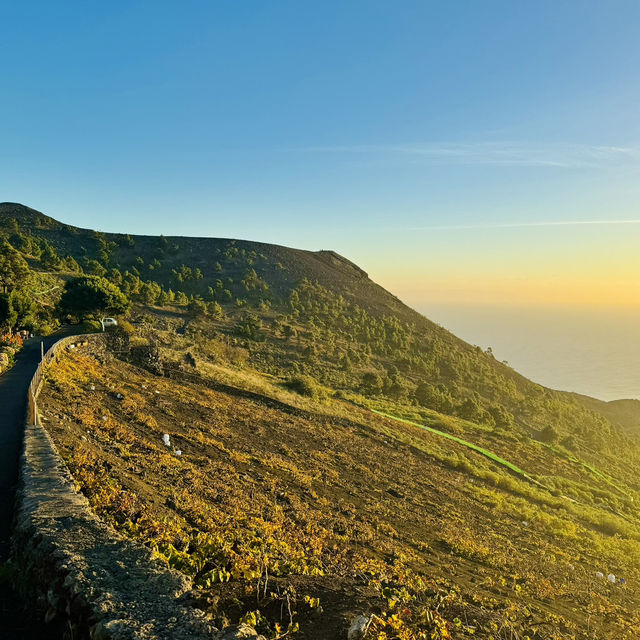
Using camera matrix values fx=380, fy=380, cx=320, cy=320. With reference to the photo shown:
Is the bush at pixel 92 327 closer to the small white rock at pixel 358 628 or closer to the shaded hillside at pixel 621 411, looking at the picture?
the small white rock at pixel 358 628

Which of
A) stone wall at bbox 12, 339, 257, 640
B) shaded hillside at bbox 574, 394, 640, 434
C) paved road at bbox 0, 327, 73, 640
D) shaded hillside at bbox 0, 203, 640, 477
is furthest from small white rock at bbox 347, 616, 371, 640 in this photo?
shaded hillside at bbox 574, 394, 640, 434

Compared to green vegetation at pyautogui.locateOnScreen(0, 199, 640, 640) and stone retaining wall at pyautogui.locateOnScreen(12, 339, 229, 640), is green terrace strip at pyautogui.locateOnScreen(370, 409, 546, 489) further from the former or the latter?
stone retaining wall at pyautogui.locateOnScreen(12, 339, 229, 640)

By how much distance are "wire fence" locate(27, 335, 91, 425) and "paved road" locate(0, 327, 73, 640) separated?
1.59 ft

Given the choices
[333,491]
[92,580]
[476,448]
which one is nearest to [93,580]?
[92,580]

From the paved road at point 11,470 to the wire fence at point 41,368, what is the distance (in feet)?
1.59

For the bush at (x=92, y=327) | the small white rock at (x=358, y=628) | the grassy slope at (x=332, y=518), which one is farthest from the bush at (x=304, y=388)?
the small white rock at (x=358, y=628)

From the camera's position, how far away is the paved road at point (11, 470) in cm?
436

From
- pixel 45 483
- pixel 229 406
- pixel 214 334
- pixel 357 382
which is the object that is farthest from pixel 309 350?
pixel 45 483

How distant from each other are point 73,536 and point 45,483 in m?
2.44

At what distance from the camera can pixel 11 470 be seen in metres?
8.62

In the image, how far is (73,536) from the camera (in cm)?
515

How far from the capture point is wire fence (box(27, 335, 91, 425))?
36.5ft

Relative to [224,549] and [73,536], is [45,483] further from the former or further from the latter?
[224,549]

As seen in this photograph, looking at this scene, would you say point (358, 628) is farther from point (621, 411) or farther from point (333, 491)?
point (621, 411)
